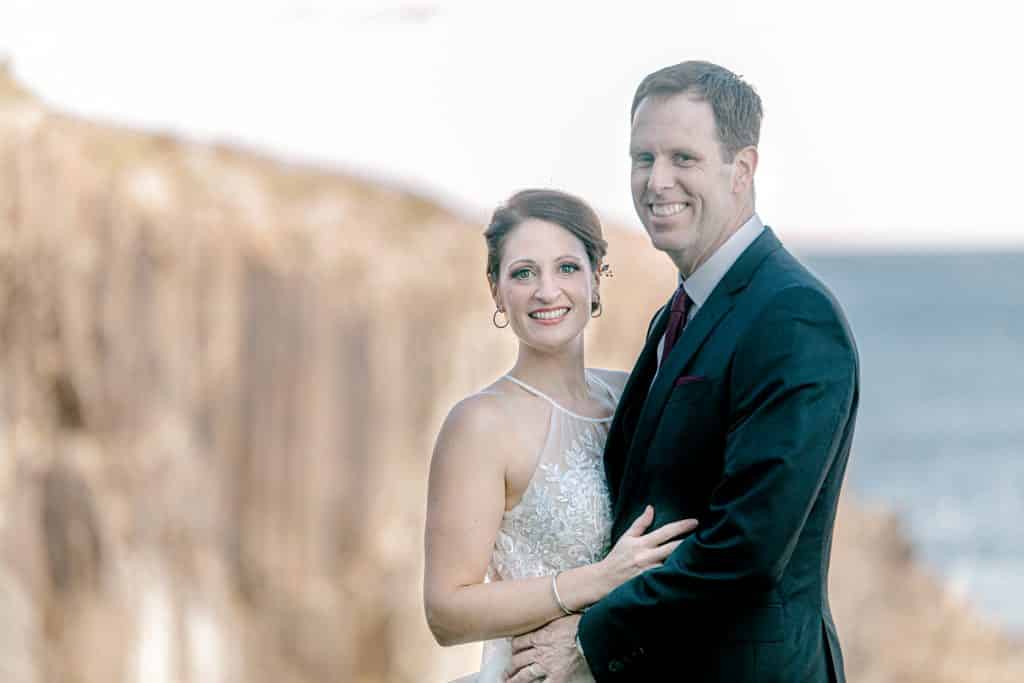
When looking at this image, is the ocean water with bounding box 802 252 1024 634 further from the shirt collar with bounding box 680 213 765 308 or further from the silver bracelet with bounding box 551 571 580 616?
the silver bracelet with bounding box 551 571 580 616

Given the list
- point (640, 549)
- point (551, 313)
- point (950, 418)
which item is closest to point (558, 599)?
point (640, 549)

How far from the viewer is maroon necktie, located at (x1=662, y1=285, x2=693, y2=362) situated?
3158mm

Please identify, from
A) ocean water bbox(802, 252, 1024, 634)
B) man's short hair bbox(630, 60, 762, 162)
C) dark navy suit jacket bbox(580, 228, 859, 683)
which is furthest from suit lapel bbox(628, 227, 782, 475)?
ocean water bbox(802, 252, 1024, 634)

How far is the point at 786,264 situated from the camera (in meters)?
2.97

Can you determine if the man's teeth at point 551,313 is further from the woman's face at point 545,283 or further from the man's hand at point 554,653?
the man's hand at point 554,653

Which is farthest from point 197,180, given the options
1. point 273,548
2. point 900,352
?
point 900,352

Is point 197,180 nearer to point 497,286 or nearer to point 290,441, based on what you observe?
point 290,441

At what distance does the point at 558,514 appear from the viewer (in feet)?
10.7

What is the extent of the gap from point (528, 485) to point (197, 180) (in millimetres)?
6817

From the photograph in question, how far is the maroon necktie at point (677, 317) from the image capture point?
3158 mm

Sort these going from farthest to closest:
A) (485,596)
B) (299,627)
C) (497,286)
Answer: (299,627) < (497,286) < (485,596)

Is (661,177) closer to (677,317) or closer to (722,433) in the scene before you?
(677,317)

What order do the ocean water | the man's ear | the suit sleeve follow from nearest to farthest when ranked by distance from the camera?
the suit sleeve < the man's ear < the ocean water

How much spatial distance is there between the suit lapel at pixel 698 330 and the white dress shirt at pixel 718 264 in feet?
0.10
